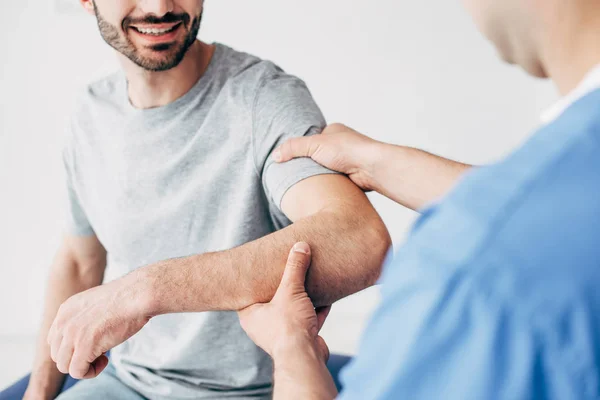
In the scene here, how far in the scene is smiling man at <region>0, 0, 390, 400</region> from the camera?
129 cm

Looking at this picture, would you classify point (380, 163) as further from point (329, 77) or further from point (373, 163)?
point (329, 77)

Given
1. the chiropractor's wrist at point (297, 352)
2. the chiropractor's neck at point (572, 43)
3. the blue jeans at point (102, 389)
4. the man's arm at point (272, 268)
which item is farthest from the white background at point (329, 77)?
the chiropractor's neck at point (572, 43)

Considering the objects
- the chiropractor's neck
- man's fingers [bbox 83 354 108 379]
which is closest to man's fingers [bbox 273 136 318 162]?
man's fingers [bbox 83 354 108 379]

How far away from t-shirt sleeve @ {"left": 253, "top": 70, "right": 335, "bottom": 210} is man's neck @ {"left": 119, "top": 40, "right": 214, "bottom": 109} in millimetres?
177

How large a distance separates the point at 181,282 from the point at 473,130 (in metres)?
2.53

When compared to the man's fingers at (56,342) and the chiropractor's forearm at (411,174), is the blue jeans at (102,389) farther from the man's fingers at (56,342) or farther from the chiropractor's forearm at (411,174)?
the chiropractor's forearm at (411,174)

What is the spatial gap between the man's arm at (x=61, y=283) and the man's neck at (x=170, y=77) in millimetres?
429

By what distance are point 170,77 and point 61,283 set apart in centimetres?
61

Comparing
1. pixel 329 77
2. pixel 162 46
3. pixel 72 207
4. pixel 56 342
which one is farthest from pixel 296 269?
pixel 329 77

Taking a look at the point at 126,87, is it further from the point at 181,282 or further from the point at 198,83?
the point at 181,282

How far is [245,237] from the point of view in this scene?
1333 mm

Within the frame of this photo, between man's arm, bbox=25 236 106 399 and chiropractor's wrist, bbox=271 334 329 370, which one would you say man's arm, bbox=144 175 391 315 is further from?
man's arm, bbox=25 236 106 399

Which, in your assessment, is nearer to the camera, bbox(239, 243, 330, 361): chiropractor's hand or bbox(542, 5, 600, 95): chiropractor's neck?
bbox(542, 5, 600, 95): chiropractor's neck

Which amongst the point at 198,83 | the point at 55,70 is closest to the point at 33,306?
the point at 55,70
